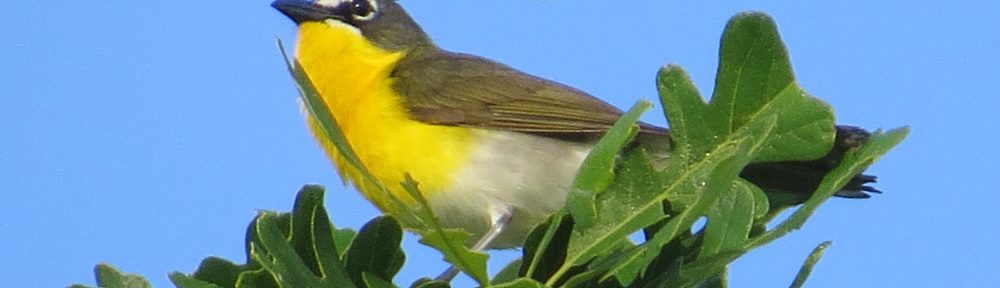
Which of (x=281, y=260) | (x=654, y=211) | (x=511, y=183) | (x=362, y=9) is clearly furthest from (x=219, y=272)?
(x=362, y=9)

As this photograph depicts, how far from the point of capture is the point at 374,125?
4.37 meters

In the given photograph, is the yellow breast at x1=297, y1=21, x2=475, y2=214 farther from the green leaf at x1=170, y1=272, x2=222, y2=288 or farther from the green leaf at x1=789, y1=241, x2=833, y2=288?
the green leaf at x1=789, y1=241, x2=833, y2=288

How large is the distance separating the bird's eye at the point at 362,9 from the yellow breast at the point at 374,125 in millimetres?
166

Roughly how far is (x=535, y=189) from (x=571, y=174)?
120 millimetres

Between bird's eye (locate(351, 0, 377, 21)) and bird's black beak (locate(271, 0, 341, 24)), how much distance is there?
0.18 metres

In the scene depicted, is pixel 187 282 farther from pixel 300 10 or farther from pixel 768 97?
pixel 300 10

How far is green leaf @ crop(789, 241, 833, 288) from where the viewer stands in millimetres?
2277

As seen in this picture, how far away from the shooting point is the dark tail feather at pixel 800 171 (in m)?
2.75

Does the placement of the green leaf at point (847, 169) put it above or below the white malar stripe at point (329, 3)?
below

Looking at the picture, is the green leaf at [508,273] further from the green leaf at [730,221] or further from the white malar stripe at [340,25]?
the white malar stripe at [340,25]

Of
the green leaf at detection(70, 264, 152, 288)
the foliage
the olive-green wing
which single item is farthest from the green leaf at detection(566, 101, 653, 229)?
the olive-green wing

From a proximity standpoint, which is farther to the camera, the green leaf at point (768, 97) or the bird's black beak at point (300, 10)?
the bird's black beak at point (300, 10)

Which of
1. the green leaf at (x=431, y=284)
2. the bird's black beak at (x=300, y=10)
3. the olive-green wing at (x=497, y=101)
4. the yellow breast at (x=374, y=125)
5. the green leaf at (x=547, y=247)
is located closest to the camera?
the green leaf at (x=431, y=284)

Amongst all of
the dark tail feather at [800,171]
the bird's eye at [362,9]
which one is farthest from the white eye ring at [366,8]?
the dark tail feather at [800,171]
